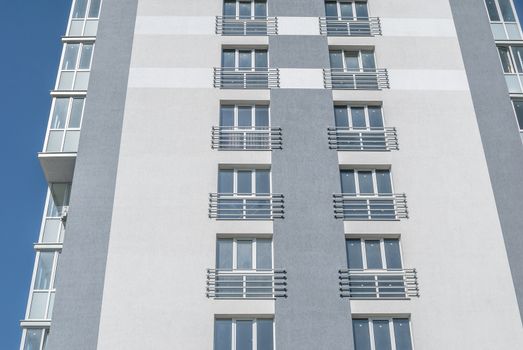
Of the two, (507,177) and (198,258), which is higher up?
(507,177)

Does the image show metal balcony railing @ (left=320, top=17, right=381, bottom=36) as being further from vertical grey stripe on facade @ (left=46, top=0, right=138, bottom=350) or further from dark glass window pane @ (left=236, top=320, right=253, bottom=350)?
dark glass window pane @ (left=236, top=320, right=253, bottom=350)

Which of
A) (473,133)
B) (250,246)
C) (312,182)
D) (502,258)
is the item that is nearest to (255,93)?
(312,182)

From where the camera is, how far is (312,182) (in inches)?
961

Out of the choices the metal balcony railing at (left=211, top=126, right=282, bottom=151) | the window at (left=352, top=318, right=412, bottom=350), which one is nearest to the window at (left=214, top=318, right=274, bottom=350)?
the window at (left=352, top=318, right=412, bottom=350)

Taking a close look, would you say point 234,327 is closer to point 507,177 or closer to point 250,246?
point 250,246

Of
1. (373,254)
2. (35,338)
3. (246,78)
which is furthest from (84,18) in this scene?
(373,254)

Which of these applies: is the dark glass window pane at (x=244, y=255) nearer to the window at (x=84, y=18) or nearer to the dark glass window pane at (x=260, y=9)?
the dark glass window pane at (x=260, y=9)

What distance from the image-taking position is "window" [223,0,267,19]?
96.8 ft

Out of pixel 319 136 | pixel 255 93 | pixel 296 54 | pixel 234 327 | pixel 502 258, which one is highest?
pixel 296 54

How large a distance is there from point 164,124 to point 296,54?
578 centimetres

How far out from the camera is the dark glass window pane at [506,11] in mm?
29734

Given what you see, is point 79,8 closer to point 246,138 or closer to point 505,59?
point 246,138

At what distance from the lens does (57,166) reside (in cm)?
2623

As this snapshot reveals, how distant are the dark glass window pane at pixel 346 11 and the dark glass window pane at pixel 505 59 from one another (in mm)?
5838
